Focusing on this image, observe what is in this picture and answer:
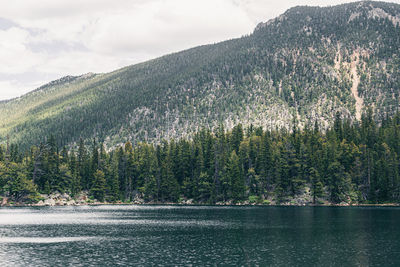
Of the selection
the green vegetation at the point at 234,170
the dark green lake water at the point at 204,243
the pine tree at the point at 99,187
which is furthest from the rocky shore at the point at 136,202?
the dark green lake water at the point at 204,243

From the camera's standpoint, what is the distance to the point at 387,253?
184 ft

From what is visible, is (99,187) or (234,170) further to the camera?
(99,187)

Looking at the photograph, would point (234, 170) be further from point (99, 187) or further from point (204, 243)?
point (204, 243)

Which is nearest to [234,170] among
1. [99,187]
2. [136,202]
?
[136,202]

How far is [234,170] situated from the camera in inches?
6609

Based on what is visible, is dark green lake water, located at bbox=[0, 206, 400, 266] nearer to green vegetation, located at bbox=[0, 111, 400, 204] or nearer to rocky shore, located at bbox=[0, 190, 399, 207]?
rocky shore, located at bbox=[0, 190, 399, 207]

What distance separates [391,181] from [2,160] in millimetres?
153623

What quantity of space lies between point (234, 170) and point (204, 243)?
10260 centimetres

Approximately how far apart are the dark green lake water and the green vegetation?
208ft

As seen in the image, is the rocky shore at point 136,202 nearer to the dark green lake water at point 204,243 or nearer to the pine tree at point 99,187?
the pine tree at point 99,187

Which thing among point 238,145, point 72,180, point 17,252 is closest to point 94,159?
point 72,180

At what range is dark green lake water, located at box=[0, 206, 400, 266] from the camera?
170 ft

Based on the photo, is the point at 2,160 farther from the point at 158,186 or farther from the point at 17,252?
the point at 17,252

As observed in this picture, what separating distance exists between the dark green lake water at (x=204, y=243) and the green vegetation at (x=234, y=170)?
63513 millimetres
